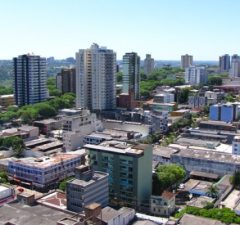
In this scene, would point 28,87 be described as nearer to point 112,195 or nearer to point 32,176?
point 32,176

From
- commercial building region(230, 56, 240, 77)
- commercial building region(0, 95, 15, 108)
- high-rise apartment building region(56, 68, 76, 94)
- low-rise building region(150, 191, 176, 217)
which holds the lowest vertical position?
low-rise building region(150, 191, 176, 217)

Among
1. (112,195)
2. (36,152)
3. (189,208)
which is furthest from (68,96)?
(189,208)

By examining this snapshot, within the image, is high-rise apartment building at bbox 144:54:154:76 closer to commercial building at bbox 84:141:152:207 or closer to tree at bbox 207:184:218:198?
tree at bbox 207:184:218:198

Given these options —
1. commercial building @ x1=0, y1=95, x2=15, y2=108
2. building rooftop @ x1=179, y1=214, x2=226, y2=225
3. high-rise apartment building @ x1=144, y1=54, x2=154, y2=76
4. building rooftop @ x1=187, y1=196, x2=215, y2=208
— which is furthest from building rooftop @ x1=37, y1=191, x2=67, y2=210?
high-rise apartment building @ x1=144, y1=54, x2=154, y2=76

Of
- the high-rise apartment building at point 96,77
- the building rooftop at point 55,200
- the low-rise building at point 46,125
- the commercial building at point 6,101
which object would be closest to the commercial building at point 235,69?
the high-rise apartment building at point 96,77

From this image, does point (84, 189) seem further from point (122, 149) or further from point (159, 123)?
point (159, 123)

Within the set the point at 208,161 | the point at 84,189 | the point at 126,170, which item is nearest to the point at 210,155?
the point at 208,161
